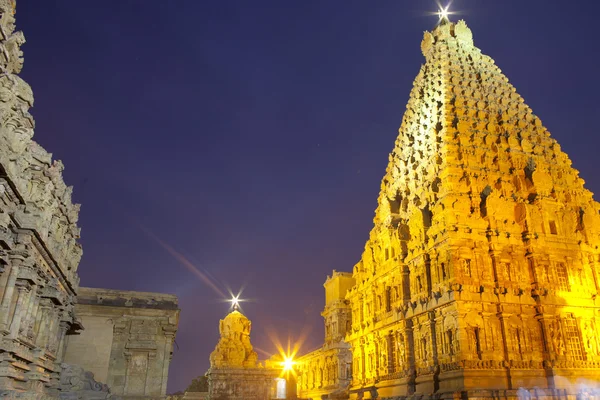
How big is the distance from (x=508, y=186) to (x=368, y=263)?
42.5 feet

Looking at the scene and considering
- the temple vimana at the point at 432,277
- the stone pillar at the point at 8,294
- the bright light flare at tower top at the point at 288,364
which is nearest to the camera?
the stone pillar at the point at 8,294

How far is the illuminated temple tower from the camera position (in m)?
28.6

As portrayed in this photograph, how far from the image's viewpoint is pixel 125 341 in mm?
32344

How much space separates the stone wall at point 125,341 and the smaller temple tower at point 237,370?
39.8 feet

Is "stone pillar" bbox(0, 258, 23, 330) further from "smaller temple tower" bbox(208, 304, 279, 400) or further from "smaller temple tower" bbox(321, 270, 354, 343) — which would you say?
"smaller temple tower" bbox(321, 270, 354, 343)

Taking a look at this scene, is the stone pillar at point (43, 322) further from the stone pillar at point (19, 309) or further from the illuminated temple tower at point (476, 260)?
the illuminated temple tower at point (476, 260)

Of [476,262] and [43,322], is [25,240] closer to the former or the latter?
[43,322]

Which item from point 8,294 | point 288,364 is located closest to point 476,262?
point 8,294

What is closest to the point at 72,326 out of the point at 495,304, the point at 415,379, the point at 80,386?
the point at 80,386

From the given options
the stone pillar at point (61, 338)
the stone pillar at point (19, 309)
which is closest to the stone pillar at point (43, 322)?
the stone pillar at point (61, 338)

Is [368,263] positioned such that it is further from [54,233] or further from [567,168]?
[54,233]

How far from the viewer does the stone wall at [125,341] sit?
31547 millimetres

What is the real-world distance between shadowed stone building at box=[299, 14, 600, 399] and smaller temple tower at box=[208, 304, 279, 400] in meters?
9.26

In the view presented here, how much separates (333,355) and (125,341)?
2227cm
